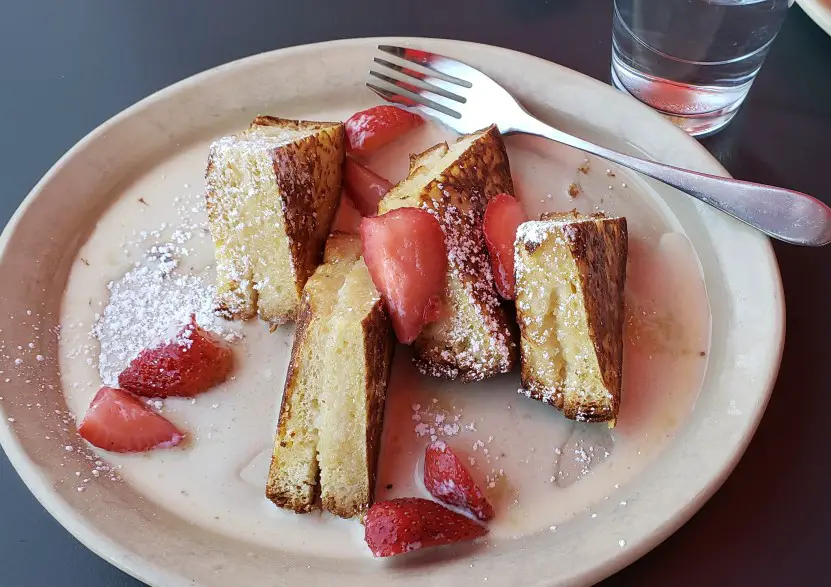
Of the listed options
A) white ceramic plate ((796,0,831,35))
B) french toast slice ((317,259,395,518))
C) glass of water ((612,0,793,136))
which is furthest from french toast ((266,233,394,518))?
white ceramic plate ((796,0,831,35))

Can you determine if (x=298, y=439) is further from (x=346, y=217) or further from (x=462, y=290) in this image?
(x=346, y=217)

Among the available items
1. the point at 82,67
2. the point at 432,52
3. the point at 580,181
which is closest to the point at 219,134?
the point at 432,52

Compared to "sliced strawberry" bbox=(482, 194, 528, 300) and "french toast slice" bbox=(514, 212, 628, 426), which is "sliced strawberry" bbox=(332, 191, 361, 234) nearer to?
"sliced strawberry" bbox=(482, 194, 528, 300)

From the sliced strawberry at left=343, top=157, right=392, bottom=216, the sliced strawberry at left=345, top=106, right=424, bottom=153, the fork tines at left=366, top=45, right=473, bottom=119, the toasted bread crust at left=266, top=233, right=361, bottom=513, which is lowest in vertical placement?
the toasted bread crust at left=266, top=233, right=361, bottom=513

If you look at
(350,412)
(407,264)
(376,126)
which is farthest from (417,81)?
(350,412)

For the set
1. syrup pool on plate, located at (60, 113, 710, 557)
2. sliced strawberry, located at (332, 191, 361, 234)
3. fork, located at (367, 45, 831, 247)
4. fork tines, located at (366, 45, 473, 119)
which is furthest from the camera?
fork tines, located at (366, 45, 473, 119)

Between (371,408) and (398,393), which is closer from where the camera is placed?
(371,408)
